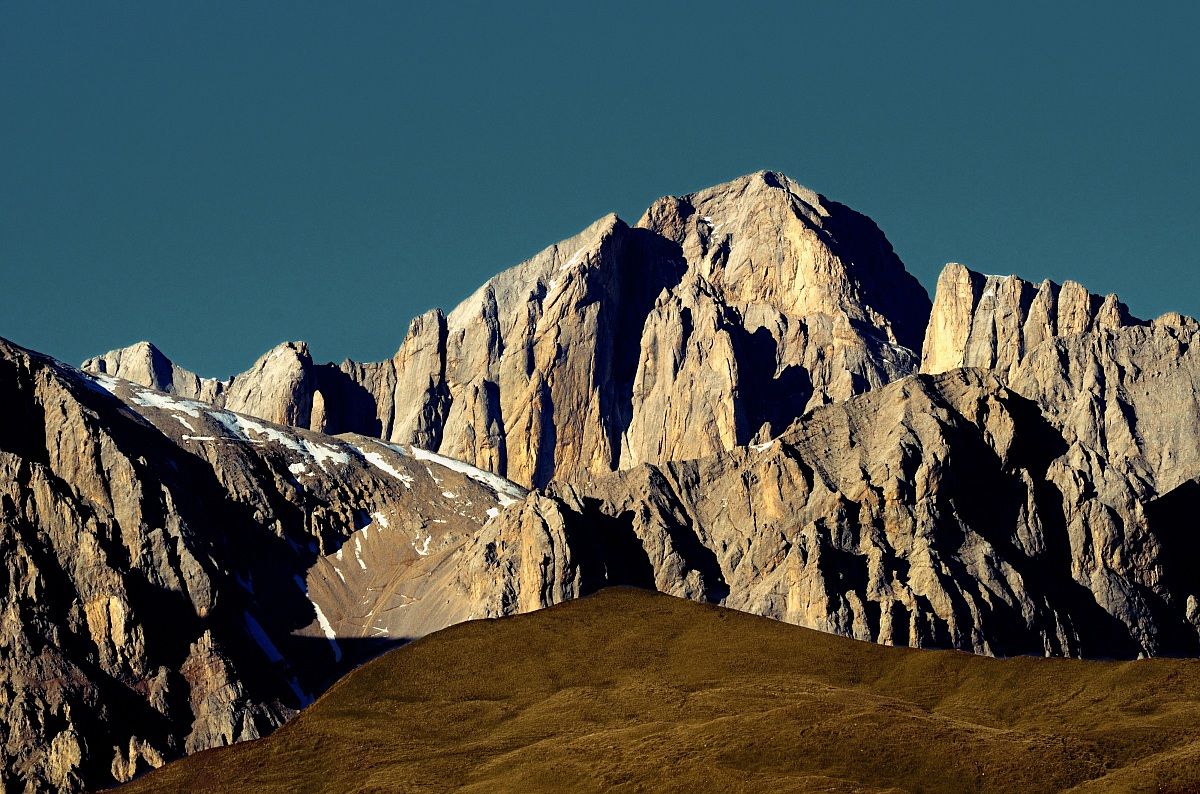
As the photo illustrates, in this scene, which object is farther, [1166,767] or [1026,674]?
[1026,674]

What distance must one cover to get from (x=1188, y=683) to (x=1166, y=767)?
16.1 meters

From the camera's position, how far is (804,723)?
10762 cm

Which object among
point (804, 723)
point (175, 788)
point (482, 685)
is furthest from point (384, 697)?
point (804, 723)

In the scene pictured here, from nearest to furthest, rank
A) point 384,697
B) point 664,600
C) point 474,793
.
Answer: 1. point 474,793
2. point 384,697
3. point 664,600

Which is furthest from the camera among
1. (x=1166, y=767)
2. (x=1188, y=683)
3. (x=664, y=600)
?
(x=664, y=600)

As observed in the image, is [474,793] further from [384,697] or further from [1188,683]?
[1188,683]

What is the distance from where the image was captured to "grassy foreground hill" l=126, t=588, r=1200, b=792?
103 metres

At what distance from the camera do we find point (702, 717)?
11306cm

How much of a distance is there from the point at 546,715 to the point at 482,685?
7315mm

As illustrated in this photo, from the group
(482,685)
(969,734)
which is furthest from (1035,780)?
(482,685)

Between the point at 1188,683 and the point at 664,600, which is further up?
the point at 664,600

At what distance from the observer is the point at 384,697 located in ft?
398

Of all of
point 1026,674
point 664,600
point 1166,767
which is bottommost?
point 1166,767

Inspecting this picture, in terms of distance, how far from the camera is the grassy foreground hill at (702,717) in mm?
103438
